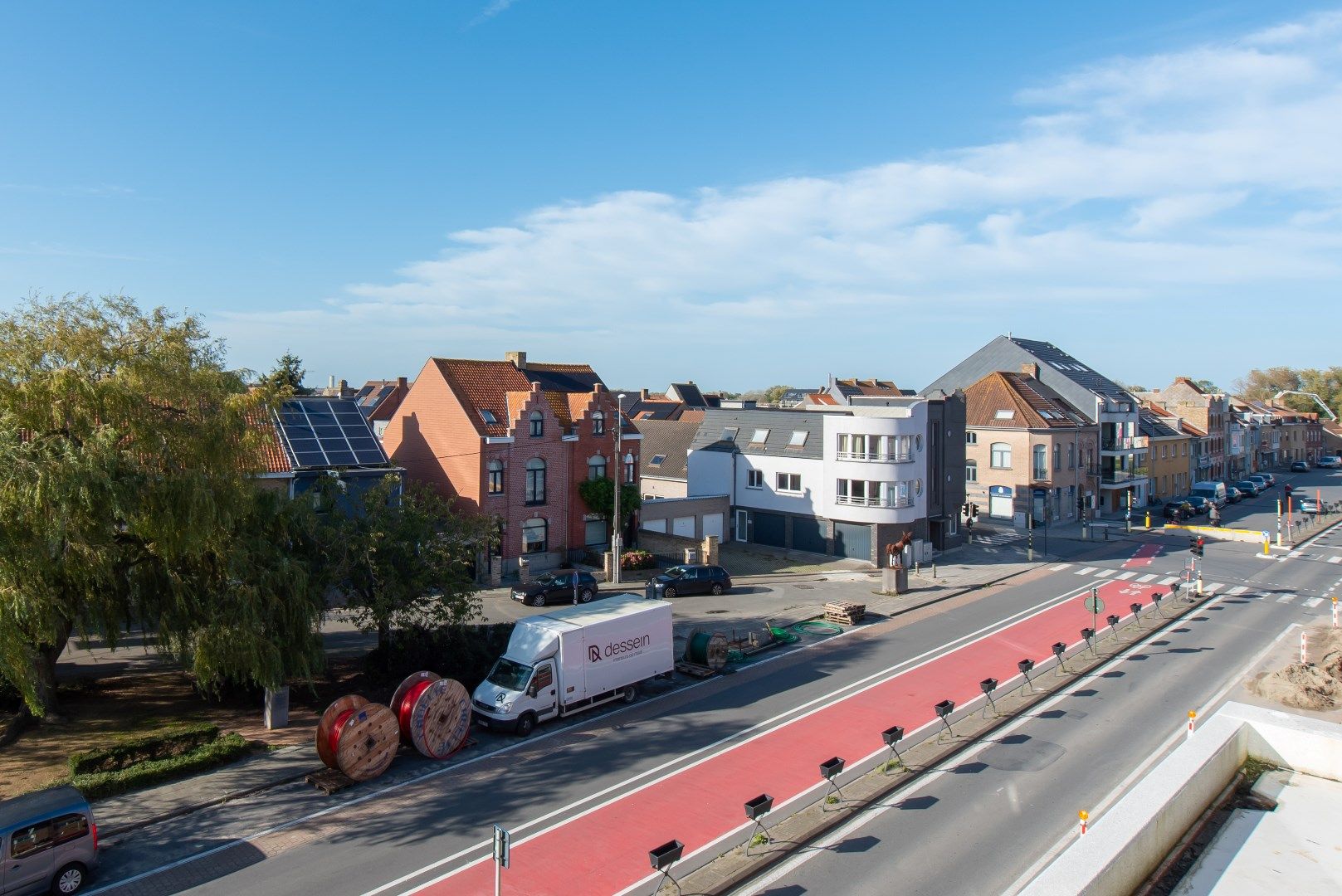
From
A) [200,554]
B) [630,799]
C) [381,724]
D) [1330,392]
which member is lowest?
[630,799]

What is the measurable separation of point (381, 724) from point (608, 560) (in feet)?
73.2

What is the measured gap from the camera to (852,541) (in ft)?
155

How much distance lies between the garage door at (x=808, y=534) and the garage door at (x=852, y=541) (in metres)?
0.81

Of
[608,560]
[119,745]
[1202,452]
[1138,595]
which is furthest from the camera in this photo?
[1202,452]

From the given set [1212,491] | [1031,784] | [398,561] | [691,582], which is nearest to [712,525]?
[691,582]

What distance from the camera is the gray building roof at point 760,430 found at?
161ft

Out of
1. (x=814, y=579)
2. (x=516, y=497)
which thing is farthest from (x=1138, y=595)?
(x=516, y=497)

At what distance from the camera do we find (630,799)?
18.1m

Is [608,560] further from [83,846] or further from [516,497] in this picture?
[83,846]

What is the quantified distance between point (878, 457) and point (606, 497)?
14.5 metres

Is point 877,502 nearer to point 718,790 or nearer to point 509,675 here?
point 509,675

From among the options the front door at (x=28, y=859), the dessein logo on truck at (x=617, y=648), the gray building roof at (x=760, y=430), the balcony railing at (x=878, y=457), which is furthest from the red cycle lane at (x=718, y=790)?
the gray building roof at (x=760, y=430)

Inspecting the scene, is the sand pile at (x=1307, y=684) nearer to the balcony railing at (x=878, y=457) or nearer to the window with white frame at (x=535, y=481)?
the balcony railing at (x=878, y=457)

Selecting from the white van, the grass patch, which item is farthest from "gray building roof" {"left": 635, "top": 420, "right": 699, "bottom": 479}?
the white van
